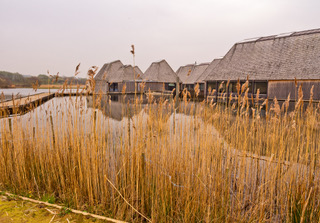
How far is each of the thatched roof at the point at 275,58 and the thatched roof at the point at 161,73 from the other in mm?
8049

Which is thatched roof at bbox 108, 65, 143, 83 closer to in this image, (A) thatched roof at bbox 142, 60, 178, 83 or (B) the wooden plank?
(A) thatched roof at bbox 142, 60, 178, 83

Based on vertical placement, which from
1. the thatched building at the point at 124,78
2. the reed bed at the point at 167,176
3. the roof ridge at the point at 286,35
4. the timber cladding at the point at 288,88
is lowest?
the reed bed at the point at 167,176

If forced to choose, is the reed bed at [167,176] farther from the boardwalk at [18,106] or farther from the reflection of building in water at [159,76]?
the reflection of building in water at [159,76]

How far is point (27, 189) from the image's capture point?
91.2 inches

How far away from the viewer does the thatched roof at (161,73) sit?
22609mm

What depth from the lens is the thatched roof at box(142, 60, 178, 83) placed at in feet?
74.2

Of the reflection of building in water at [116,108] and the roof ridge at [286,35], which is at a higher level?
the roof ridge at [286,35]

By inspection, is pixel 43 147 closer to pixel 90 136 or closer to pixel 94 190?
pixel 90 136

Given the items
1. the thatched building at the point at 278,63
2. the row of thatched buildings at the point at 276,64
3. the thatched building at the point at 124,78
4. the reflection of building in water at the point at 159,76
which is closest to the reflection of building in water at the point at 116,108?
the row of thatched buildings at the point at 276,64

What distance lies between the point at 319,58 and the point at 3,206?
14330 millimetres

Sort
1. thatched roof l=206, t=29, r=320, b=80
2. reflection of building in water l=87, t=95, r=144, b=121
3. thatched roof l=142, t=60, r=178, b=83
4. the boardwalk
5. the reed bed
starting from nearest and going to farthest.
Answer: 1. the reed bed
2. reflection of building in water l=87, t=95, r=144, b=121
3. the boardwalk
4. thatched roof l=206, t=29, r=320, b=80
5. thatched roof l=142, t=60, r=178, b=83

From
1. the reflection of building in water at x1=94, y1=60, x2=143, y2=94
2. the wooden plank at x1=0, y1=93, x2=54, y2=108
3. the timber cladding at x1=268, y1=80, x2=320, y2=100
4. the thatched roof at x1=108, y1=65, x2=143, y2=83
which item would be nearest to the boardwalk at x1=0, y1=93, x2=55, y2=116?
the wooden plank at x1=0, y1=93, x2=54, y2=108

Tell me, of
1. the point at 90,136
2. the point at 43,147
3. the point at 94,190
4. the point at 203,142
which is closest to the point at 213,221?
the point at 203,142

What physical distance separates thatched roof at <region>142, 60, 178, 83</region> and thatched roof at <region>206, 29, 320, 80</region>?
805 centimetres
